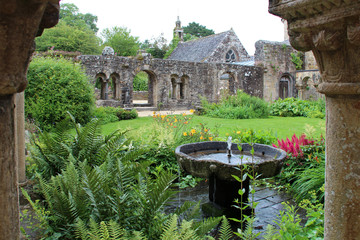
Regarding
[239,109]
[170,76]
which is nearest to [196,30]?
[170,76]

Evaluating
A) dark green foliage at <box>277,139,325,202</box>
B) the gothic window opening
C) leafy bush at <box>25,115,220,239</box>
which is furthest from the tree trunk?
the gothic window opening

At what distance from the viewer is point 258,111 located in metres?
15.0

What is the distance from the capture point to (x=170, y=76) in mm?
19406

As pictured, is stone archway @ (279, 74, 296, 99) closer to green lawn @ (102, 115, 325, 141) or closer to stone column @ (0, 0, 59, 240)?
green lawn @ (102, 115, 325, 141)

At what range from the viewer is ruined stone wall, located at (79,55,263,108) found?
17.0 metres

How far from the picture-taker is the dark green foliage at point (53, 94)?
10406 mm

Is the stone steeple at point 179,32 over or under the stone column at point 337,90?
over

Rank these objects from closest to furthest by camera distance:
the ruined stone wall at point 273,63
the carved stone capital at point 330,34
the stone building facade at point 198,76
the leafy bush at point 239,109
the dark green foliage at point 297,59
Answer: the carved stone capital at point 330,34
the leafy bush at point 239,109
the stone building facade at point 198,76
the ruined stone wall at point 273,63
the dark green foliage at point 297,59

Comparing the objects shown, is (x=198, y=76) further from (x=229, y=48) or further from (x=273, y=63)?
(x=229, y=48)

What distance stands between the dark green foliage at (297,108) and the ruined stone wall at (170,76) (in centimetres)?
473

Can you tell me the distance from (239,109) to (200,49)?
15315 mm

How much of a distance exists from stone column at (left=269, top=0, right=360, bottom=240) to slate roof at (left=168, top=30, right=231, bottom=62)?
2500 cm

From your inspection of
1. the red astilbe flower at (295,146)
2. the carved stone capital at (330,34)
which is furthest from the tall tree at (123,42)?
the carved stone capital at (330,34)

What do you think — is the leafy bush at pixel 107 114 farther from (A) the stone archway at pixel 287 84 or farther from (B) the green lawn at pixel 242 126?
(A) the stone archway at pixel 287 84
